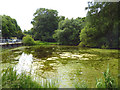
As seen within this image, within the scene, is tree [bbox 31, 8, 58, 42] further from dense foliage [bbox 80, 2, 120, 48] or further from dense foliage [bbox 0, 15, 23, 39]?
dense foliage [bbox 80, 2, 120, 48]

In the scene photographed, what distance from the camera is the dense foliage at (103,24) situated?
11.3 m

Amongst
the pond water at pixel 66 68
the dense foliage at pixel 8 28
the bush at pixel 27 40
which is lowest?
the pond water at pixel 66 68

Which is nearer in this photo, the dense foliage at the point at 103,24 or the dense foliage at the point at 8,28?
the dense foliage at the point at 103,24

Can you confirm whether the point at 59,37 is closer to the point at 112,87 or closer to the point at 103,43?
the point at 103,43

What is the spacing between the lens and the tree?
120 ft

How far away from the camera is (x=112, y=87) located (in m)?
2.91

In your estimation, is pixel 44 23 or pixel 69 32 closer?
pixel 69 32

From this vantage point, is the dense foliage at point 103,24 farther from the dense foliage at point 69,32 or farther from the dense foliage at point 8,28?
the dense foliage at point 8,28

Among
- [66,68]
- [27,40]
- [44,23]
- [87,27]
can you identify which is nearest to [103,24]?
[87,27]

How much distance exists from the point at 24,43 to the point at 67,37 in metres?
11.3

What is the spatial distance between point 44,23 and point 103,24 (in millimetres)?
26584

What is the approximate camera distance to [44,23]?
36938 millimetres

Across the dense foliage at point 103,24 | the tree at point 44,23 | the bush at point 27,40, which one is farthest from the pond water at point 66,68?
the tree at point 44,23

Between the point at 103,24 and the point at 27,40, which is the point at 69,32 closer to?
the point at 27,40
